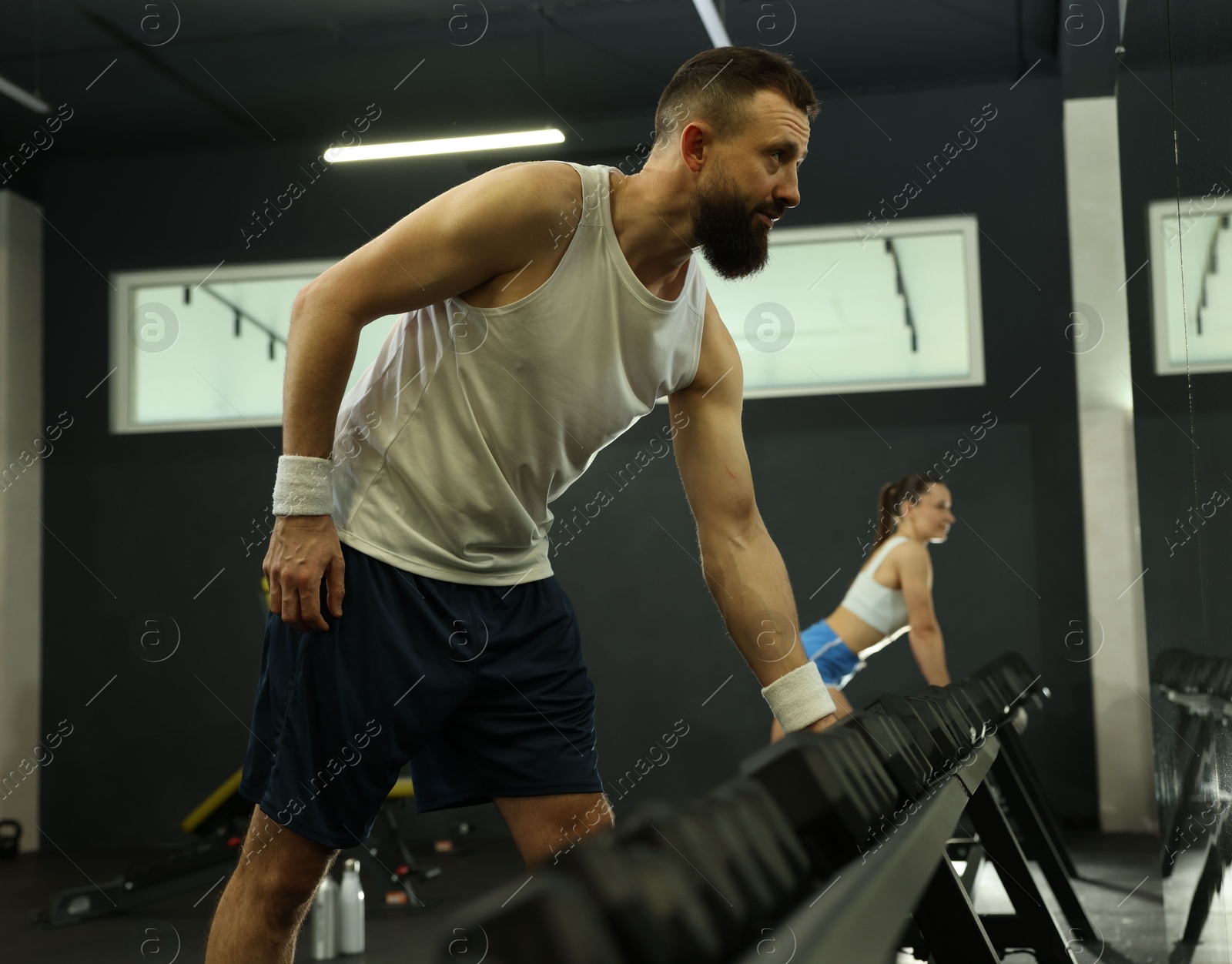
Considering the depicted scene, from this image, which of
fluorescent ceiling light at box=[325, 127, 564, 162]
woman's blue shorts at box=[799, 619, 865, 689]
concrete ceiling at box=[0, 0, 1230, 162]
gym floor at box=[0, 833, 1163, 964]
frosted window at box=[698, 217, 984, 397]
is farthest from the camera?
fluorescent ceiling light at box=[325, 127, 564, 162]

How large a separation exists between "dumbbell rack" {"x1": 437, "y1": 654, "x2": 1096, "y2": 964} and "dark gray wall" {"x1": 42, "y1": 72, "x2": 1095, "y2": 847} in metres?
4.07

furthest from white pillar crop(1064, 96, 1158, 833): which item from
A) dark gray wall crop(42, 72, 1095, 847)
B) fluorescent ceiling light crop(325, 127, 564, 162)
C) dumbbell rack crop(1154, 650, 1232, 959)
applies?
dumbbell rack crop(1154, 650, 1232, 959)

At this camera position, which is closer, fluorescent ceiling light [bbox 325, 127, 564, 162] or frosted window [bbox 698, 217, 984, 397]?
frosted window [bbox 698, 217, 984, 397]

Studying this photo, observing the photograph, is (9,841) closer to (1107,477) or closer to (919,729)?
(1107,477)

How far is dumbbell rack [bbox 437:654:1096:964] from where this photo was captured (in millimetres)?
458

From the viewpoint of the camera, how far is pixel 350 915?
9.71 ft

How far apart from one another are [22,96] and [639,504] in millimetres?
3190

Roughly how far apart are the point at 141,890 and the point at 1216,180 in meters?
3.36

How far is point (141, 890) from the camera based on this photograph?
3492 millimetres

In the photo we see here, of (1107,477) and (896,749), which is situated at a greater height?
(1107,477)

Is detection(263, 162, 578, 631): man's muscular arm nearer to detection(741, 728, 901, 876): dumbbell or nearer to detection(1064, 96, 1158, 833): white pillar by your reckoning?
detection(741, 728, 901, 876): dumbbell

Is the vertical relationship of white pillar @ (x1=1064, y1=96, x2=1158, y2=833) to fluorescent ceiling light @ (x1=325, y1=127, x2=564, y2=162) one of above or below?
below

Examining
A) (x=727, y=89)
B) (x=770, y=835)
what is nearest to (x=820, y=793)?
(x=770, y=835)

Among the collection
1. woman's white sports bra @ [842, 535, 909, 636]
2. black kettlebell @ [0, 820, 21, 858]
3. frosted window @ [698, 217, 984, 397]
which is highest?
frosted window @ [698, 217, 984, 397]
